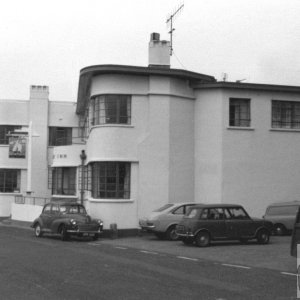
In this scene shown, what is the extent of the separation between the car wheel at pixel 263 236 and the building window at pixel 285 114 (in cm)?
814

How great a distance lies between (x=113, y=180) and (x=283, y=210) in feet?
25.5

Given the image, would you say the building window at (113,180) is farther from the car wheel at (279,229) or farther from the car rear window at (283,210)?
the car wheel at (279,229)

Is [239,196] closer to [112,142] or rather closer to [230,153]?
[230,153]

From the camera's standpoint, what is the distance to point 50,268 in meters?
13.7

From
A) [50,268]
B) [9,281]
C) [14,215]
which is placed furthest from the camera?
[14,215]

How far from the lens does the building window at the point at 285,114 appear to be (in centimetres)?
2809

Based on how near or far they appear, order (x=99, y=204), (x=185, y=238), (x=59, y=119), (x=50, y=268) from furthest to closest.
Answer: (x=59, y=119)
(x=99, y=204)
(x=185, y=238)
(x=50, y=268)

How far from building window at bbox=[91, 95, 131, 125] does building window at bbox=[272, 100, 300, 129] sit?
7.14m

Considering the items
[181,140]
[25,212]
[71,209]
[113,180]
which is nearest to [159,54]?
[181,140]

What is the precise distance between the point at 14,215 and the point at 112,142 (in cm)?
1336

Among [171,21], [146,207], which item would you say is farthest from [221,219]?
[171,21]

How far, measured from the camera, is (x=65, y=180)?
3388 centimetres

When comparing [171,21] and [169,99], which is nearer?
[169,99]

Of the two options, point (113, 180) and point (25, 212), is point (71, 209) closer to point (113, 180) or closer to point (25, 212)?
point (113, 180)
